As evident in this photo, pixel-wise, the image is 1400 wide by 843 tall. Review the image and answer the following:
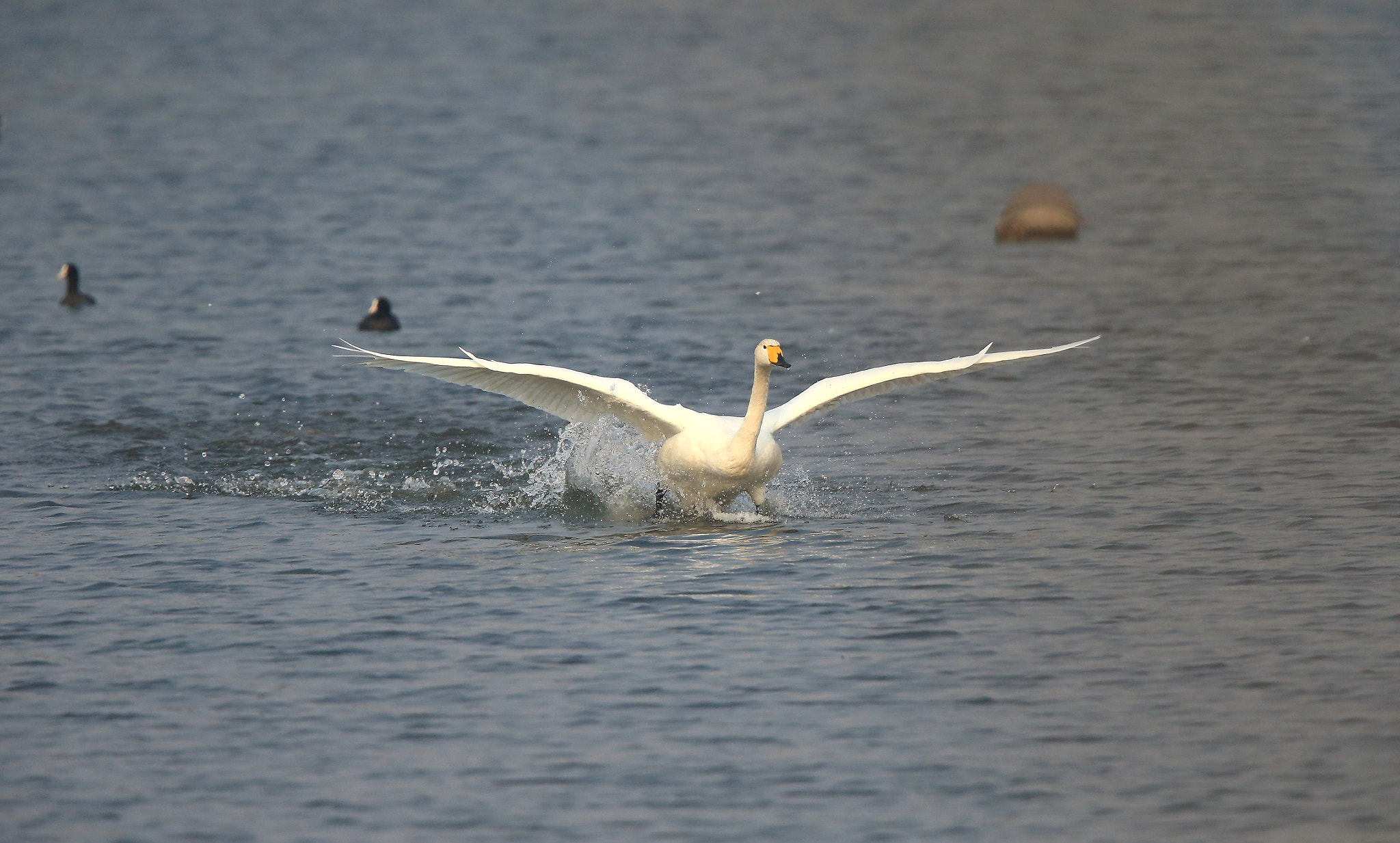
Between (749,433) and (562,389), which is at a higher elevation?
(562,389)

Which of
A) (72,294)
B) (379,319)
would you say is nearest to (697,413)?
(379,319)

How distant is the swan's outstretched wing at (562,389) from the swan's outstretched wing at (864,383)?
74 centimetres

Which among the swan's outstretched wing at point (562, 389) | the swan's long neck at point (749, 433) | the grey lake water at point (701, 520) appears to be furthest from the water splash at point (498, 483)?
the swan's long neck at point (749, 433)

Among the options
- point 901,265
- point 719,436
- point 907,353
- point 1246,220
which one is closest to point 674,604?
point 719,436

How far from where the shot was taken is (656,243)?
25312mm

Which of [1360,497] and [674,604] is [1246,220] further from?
[674,604]

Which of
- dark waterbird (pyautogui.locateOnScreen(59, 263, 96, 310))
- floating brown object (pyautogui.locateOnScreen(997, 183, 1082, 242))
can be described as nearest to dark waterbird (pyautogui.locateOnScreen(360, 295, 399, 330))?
dark waterbird (pyautogui.locateOnScreen(59, 263, 96, 310))

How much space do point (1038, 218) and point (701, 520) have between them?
1368cm

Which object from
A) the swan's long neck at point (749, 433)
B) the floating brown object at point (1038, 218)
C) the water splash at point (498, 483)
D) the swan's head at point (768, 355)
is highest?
the floating brown object at point (1038, 218)

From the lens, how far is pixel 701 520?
13.6 meters

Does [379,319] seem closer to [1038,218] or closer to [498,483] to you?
[498,483]

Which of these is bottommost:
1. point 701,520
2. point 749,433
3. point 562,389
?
point 701,520

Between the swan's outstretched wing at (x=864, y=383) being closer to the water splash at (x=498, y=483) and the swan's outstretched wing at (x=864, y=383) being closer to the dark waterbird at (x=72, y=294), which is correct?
the water splash at (x=498, y=483)

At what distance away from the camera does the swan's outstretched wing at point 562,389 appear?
12.7 m
